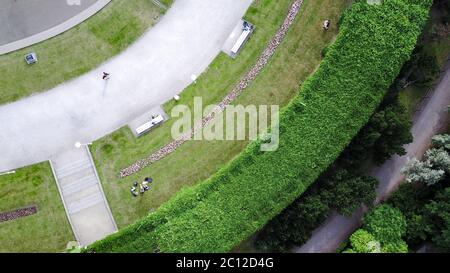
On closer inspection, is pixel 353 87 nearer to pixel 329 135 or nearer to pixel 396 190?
pixel 329 135

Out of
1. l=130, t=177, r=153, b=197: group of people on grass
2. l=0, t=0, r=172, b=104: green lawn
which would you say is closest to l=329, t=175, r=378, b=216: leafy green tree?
l=130, t=177, r=153, b=197: group of people on grass

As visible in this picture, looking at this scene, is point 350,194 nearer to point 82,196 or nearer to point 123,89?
point 123,89

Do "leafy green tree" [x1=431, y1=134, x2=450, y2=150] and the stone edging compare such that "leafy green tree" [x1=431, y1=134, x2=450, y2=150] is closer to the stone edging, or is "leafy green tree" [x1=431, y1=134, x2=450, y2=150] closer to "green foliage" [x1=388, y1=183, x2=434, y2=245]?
"green foliage" [x1=388, y1=183, x2=434, y2=245]

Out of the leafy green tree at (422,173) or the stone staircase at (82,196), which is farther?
the stone staircase at (82,196)

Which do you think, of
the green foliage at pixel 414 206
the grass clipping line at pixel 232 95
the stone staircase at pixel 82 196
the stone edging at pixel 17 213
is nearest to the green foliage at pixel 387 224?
the green foliage at pixel 414 206

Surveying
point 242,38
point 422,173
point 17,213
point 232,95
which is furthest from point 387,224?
point 17,213

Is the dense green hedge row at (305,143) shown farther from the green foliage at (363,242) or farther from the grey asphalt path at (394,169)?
the green foliage at (363,242)

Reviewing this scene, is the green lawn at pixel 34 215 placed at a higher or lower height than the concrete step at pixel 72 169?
lower
